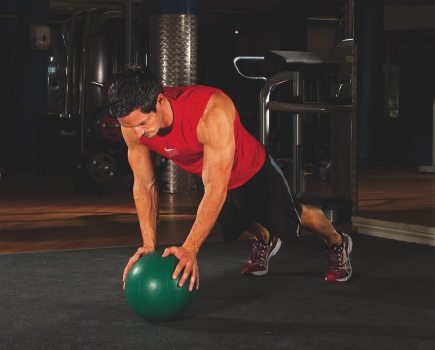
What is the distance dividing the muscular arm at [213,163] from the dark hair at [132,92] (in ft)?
0.58

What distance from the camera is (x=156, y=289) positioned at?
2256 millimetres

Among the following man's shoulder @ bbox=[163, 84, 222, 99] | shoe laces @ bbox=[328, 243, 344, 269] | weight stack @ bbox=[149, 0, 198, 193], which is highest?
weight stack @ bbox=[149, 0, 198, 193]

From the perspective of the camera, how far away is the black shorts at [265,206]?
8.81 feet

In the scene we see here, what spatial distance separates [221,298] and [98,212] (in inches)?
108

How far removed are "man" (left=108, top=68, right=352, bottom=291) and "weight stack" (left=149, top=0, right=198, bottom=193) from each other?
12.1 ft

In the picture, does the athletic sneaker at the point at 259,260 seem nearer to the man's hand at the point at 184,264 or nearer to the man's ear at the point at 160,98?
the man's hand at the point at 184,264

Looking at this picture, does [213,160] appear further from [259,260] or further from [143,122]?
[259,260]

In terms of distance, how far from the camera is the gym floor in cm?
220

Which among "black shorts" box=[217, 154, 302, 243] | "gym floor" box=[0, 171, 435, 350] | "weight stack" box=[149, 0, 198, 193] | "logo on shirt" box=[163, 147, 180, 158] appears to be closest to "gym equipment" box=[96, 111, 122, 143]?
"weight stack" box=[149, 0, 198, 193]

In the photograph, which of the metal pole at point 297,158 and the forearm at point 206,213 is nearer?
the forearm at point 206,213

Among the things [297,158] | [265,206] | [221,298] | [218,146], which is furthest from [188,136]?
[297,158]

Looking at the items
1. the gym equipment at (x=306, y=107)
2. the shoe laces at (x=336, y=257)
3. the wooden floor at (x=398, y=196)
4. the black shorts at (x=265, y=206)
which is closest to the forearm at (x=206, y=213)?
the black shorts at (x=265, y=206)

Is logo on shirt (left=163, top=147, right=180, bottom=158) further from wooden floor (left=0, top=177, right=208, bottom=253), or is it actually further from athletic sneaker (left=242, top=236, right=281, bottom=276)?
wooden floor (left=0, top=177, right=208, bottom=253)

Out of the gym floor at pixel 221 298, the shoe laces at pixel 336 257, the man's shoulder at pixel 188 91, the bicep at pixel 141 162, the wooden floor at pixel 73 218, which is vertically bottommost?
the gym floor at pixel 221 298
